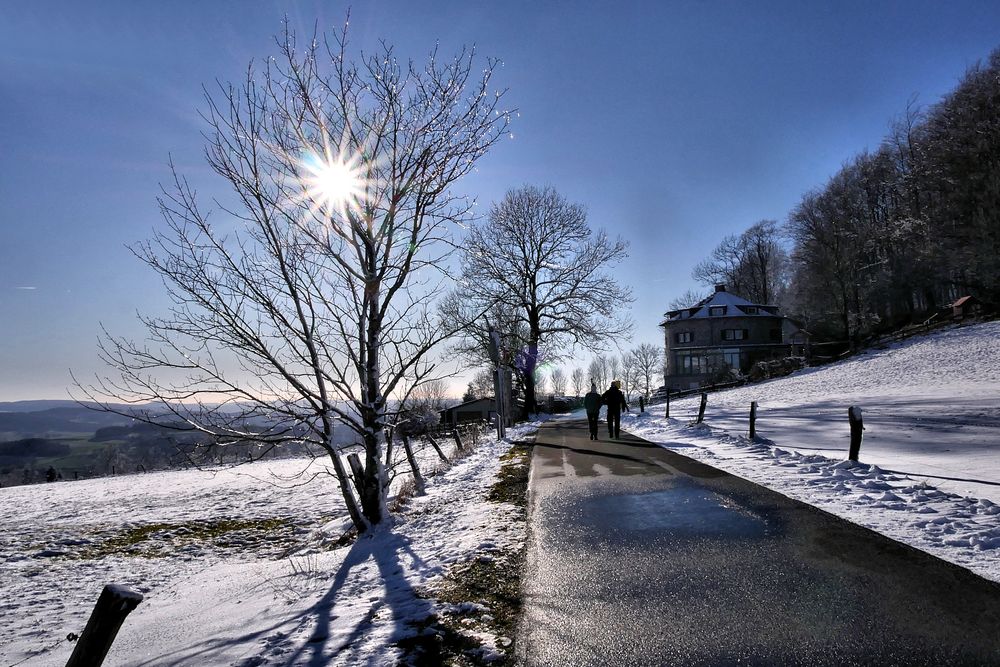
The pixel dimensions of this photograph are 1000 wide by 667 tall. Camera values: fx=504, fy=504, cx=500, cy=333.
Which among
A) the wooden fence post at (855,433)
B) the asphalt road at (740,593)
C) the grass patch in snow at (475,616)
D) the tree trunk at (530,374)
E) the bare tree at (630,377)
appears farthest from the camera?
the bare tree at (630,377)

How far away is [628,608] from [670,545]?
1646mm

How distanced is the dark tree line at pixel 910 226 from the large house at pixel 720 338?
17.1 feet

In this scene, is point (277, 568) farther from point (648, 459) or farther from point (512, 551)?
point (648, 459)

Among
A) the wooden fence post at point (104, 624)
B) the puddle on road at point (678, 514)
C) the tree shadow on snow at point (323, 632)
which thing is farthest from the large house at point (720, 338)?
the wooden fence post at point (104, 624)

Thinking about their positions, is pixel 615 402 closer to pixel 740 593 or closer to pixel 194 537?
pixel 194 537

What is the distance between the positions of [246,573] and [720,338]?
5089cm

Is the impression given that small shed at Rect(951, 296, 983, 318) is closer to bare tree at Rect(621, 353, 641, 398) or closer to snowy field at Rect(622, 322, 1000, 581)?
snowy field at Rect(622, 322, 1000, 581)

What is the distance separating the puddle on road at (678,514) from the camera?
571 cm

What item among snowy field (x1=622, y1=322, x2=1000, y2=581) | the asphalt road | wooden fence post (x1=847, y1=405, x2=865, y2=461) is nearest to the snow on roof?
snowy field (x1=622, y1=322, x2=1000, y2=581)

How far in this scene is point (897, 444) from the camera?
11.3 metres

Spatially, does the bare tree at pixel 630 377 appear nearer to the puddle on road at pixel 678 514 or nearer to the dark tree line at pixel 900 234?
the dark tree line at pixel 900 234

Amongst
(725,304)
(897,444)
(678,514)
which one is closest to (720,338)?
(725,304)

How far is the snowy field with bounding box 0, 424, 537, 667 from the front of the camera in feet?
12.6

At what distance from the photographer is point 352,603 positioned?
446cm
